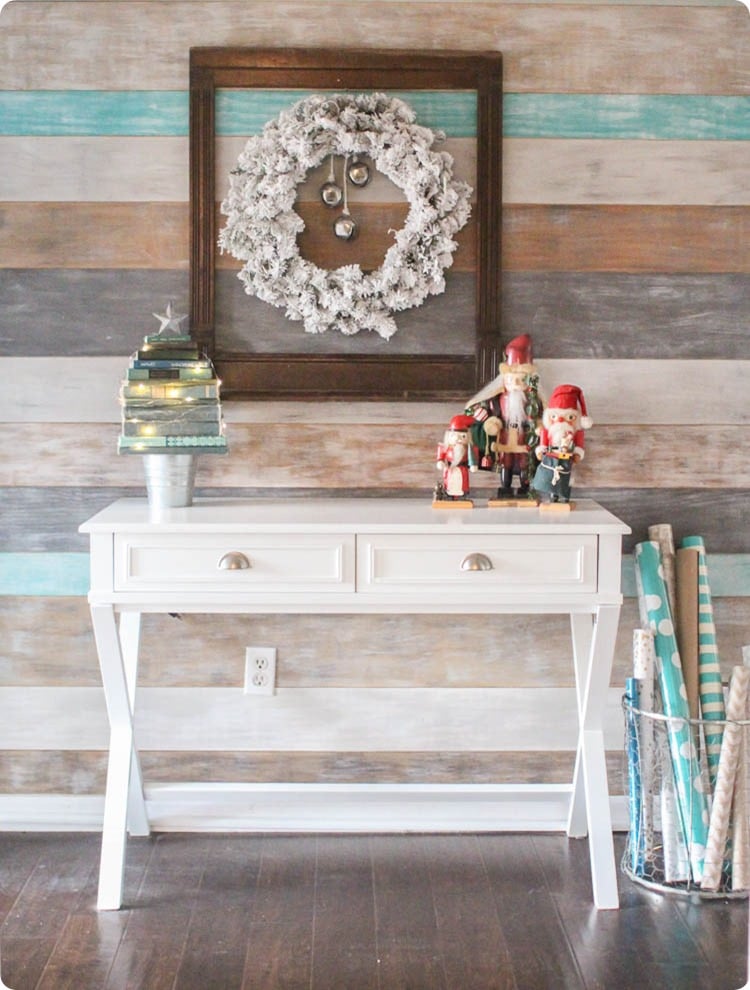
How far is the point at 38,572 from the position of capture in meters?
2.73

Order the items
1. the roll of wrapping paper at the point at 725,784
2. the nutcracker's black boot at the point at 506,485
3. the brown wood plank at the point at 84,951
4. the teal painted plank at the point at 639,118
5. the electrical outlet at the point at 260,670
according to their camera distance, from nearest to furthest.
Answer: the brown wood plank at the point at 84,951, the roll of wrapping paper at the point at 725,784, the nutcracker's black boot at the point at 506,485, the teal painted plank at the point at 639,118, the electrical outlet at the point at 260,670

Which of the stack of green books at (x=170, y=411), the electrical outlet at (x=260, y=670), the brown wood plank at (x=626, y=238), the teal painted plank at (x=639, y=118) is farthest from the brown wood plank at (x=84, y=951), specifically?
the teal painted plank at (x=639, y=118)

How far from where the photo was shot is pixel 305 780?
277cm

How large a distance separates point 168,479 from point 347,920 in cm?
97

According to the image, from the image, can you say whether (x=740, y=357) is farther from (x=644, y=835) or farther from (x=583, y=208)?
(x=644, y=835)

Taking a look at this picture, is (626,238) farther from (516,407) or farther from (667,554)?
(667,554)

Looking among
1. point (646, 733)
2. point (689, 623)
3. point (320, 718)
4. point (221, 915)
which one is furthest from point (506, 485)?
point (221, 915)

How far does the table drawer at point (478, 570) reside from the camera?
7.60 feet

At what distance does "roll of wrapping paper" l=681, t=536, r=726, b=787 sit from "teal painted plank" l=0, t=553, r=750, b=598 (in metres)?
0.12

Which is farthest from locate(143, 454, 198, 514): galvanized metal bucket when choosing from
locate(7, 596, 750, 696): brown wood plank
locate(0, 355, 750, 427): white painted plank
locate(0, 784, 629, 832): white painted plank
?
locate(0, 784, 629, 832): white painted plank

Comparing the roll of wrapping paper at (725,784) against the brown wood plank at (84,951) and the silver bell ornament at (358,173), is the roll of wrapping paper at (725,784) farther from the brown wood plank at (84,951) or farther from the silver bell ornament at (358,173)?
the silver bell ornament at (358,173)

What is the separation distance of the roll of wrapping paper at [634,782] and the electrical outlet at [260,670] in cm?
82

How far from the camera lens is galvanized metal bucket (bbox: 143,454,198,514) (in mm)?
2469

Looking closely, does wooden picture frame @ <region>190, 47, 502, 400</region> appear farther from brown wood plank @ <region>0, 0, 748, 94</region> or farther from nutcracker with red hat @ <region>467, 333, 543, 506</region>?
nutcracker with red hat @ <region>467, 333, 543, 506</region>
